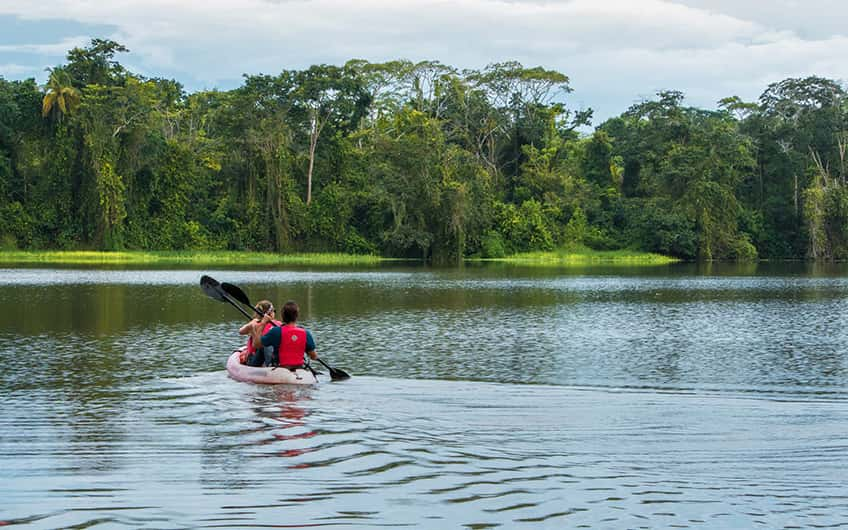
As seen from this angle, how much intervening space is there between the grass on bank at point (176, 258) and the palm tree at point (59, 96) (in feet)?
32.8

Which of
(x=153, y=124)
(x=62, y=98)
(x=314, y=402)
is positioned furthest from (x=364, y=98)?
(x=314, y=402)

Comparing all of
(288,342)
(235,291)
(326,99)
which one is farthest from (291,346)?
(326,99)

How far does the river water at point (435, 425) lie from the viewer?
309 inches

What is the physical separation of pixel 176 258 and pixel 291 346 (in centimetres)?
5816

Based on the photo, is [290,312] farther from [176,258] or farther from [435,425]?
[176,258]

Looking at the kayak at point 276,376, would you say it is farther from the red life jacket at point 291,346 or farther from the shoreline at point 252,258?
the shoreline at point 252,258

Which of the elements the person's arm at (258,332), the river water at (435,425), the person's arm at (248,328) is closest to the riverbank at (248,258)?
the river water at (435,425)

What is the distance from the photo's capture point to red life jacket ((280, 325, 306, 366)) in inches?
585

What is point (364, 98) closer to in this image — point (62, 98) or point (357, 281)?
point (62, 98)

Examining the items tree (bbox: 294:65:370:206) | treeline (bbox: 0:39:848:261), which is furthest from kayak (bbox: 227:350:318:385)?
tree (bbox: 294:65:370:206)

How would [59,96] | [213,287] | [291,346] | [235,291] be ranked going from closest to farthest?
[291,346]
[235,291]
[213,287]
[59,96]

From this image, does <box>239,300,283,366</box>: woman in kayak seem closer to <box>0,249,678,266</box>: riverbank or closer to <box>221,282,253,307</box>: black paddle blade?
<box>221,282,253,307</box>: black paddle blade

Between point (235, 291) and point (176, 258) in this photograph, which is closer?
point (235, 291)

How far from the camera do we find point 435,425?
38.1ft
